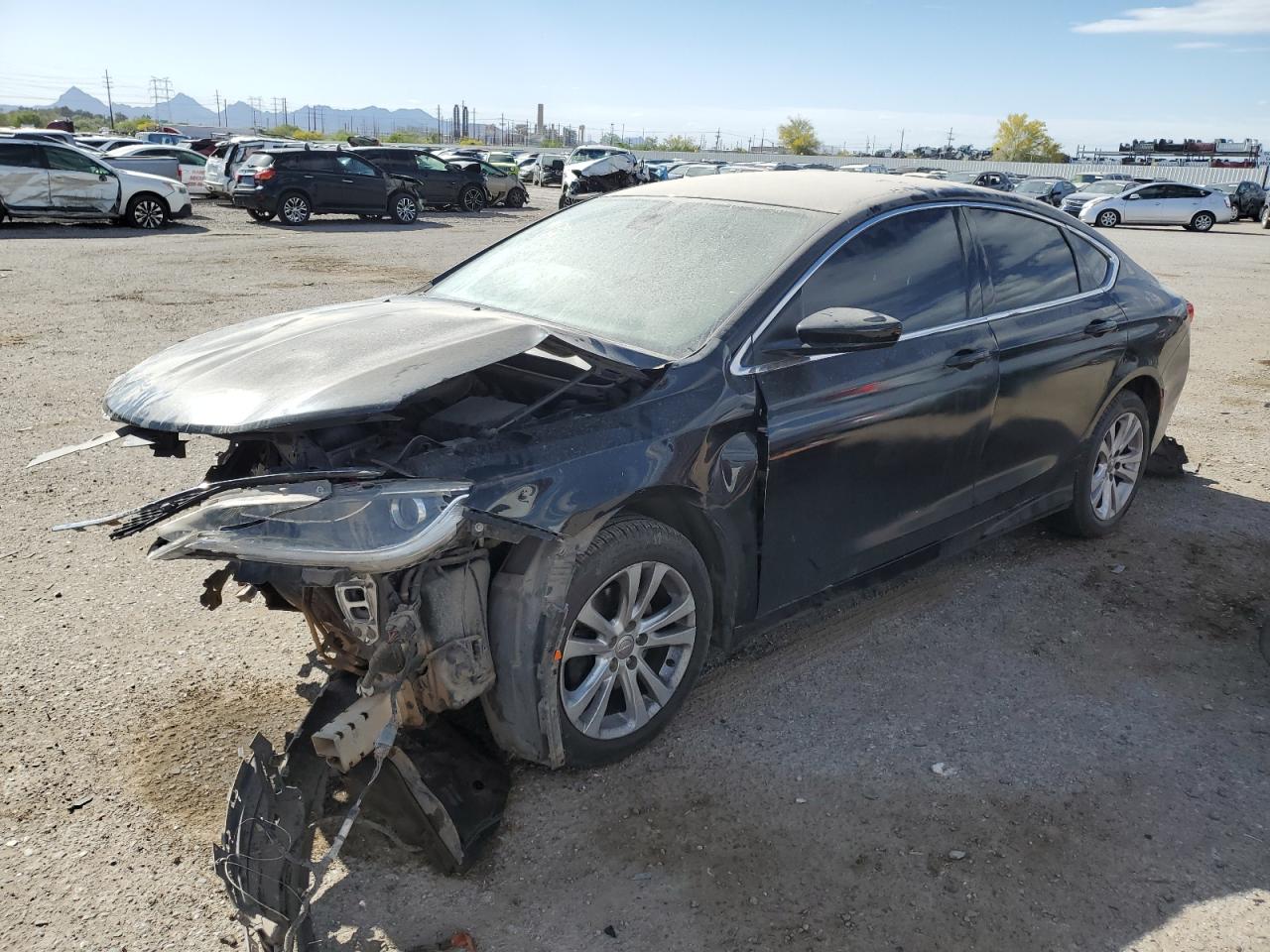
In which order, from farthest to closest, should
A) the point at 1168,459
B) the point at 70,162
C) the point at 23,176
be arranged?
the point at 70,162, the point at 23,176, the point at 1168,459

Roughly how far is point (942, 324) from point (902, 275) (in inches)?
10.8

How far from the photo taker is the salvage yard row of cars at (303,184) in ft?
60.7

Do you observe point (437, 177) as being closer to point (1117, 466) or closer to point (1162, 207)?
point (1162, 207)

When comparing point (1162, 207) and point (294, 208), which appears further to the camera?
point (1162, 207)

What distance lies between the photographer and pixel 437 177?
2658 cm

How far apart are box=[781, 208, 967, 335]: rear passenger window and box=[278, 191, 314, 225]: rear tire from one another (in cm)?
2039

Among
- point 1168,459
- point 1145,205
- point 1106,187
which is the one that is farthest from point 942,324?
point 1106,187

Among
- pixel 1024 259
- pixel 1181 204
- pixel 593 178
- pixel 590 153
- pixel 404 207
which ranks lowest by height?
pixel 404 207

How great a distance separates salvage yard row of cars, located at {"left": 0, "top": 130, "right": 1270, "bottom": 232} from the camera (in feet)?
60.7

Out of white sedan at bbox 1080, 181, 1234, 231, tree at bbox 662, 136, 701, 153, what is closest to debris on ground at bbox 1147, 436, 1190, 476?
white sedan at bbox 1080, 181, 1234, 231

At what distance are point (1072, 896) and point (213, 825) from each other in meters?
2.50

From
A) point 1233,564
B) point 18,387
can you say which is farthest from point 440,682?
point 18,387

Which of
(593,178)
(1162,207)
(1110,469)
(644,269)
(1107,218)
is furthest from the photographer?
(1107,218)

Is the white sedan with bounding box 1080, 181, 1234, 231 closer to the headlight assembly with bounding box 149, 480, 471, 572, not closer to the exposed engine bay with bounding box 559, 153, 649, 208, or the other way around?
the exposed engine bay with bounding box 559, 153, 649, 208
